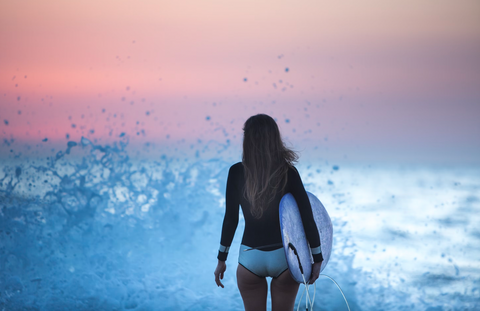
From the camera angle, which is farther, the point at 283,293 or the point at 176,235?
the point at 176,235

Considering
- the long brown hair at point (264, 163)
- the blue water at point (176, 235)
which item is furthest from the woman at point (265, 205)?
the blue water at point (176, 235)

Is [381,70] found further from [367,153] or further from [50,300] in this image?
[50,300]

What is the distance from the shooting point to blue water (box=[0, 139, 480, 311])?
378 cm

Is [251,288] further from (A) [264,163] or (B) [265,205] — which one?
(A) [264,163]

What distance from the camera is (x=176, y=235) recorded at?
4.46 metres

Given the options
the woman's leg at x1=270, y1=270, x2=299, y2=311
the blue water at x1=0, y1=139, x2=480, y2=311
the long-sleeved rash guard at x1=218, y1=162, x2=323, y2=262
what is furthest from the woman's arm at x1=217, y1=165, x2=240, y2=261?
the blue water at x1=0, y1=139, x2=480, y2=311

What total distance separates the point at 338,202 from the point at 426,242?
1021 mm

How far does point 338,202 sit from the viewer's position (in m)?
5.04

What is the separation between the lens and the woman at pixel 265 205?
1.39m

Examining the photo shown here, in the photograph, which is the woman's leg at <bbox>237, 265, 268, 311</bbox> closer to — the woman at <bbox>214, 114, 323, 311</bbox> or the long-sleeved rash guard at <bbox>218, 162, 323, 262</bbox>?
the woman at <bbox>214, 114, 323, 311</bbox>

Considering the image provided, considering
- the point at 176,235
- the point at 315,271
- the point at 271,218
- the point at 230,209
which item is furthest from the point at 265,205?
the point at 176,235

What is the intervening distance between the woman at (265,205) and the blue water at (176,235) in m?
2.21

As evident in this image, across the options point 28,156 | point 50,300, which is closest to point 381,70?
point 28,156

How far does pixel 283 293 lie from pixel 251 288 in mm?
107
